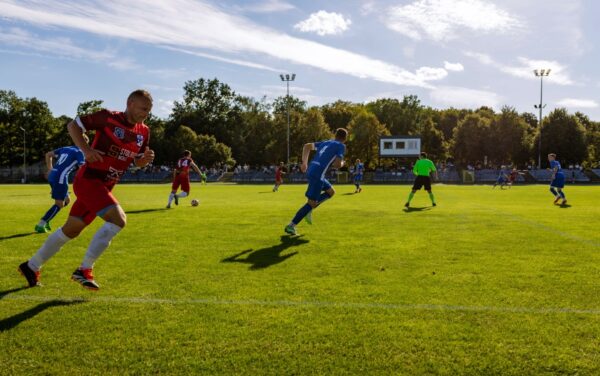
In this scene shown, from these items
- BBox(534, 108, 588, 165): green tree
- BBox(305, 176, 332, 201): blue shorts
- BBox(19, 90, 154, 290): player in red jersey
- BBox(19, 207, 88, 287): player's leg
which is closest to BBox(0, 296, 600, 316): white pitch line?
BBox(19, 90, 154, 290): player in red jersey

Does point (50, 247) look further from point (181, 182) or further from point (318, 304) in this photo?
point (181, 182)

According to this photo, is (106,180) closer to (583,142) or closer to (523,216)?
(523,216)

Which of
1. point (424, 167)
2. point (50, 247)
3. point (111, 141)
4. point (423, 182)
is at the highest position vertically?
point (111, 141)

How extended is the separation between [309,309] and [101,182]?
2.79m

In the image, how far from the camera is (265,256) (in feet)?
25.1

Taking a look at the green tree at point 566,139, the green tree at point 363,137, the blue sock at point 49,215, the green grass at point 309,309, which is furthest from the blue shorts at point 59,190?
the green tree at point 566,139

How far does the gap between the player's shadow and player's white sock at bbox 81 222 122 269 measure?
82.2 inches

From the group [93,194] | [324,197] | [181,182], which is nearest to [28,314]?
[93,194]

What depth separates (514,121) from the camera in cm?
7481

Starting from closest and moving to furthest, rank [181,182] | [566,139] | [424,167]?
[181,182]
[424,167]
[566,139]

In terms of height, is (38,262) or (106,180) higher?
(106,180)

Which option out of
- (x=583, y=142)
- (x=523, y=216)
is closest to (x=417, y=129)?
(x=583, y=142)

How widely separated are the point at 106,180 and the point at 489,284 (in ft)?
15.7

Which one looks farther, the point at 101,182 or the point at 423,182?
the point at 423,182
